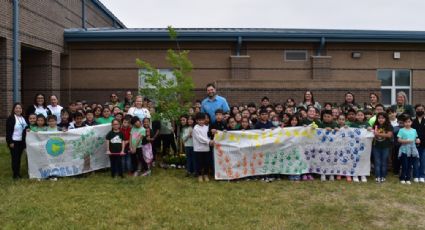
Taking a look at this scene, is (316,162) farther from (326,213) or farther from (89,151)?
(89,151)

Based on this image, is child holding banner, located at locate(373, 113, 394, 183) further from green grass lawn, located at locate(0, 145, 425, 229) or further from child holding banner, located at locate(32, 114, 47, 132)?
child holding banner, located at locate(32, 114, 47, 132)

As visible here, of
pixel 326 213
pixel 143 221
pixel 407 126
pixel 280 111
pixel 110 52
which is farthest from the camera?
pixel 110 52

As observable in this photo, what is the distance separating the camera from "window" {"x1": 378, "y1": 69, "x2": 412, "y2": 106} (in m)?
16.2

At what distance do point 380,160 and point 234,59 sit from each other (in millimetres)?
8365

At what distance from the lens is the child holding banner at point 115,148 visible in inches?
337

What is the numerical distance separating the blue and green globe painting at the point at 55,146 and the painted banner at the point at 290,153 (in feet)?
10.9

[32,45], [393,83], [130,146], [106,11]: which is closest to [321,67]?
[393,83]

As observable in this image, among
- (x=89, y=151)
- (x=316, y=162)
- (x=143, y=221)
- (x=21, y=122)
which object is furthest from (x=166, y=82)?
(x=143, y=221)

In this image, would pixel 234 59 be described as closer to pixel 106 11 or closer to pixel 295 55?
pixel 295 55

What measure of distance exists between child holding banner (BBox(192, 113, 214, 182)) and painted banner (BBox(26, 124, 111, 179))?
2.19 m

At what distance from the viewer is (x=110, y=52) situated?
15797 millimetres

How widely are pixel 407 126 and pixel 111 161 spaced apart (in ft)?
20.5

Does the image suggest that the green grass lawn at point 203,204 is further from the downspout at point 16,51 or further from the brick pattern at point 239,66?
the brick pattern at point 239,66

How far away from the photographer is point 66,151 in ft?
28.7
